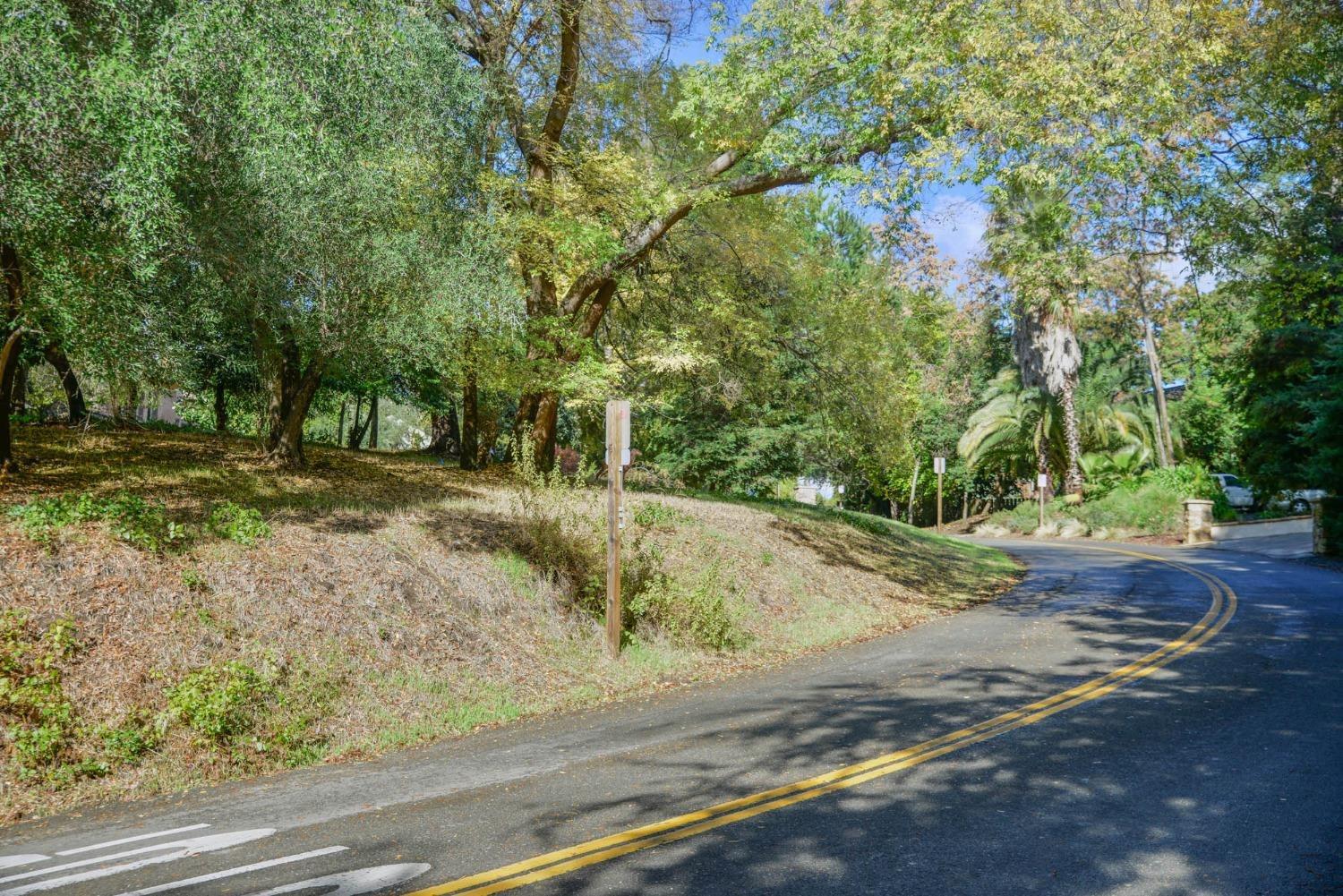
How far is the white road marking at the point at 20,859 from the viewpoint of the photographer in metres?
5.40

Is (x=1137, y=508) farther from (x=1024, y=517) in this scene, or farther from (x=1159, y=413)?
(x=1159, y=413)

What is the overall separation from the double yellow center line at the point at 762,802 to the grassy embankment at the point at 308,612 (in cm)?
349

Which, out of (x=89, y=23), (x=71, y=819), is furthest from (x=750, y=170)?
(x=71, y=819)

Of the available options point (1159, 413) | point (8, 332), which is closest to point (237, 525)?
point (8, 332)

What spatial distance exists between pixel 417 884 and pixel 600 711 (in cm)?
455

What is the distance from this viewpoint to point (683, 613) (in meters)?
12.3

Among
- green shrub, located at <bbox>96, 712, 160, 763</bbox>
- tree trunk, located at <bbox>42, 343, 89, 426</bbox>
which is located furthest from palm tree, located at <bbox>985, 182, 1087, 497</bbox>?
tree trunk, located at <bbox>42, 343, 89, 426</bbox>

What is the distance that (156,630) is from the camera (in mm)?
8250

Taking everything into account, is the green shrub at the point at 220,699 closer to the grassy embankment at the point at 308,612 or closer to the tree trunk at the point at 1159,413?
the grassy embankment at the point at 308,612

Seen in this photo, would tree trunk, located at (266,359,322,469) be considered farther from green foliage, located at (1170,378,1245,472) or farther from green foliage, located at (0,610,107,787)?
green foliage, located at (1170,378,1245,472)

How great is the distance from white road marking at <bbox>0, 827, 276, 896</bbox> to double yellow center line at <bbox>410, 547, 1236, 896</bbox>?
5.64 feet

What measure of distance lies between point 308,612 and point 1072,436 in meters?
35.4

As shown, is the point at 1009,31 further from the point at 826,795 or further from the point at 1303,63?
the point at 826,795

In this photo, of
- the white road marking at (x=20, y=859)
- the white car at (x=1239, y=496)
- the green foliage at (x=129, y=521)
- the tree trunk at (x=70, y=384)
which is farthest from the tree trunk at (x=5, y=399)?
the white car at (x=1239, y=496)
